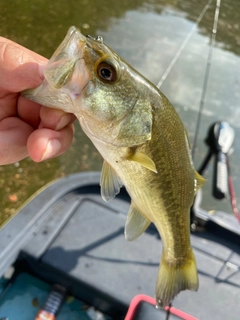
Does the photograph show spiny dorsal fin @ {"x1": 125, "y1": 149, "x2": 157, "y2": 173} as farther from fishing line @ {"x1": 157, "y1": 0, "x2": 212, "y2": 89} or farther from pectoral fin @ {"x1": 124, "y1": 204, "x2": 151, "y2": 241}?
fishing line @ {"x1": 157, "y1": 0, "x2": 212, "y2": 89}

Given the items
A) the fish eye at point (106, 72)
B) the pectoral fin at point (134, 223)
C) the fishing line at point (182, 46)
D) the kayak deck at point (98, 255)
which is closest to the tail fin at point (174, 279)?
the pectoral fin at point (134, 223)

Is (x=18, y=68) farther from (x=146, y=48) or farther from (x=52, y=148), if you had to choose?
(x=146, y=48)

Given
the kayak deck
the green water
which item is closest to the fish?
the kayak deck

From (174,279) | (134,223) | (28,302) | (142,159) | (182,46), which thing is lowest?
(28,302)

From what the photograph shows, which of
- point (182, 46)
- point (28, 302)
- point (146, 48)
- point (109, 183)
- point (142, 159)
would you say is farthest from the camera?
point (182, 46)

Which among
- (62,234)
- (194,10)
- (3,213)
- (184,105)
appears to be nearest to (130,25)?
(194,10)

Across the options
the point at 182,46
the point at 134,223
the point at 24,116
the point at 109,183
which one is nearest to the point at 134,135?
the point at 109,183

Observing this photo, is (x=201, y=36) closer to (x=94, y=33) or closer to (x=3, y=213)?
(x=94, y=33)
